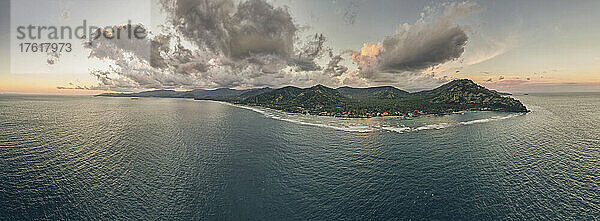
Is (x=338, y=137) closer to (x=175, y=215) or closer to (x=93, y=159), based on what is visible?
(x=175, y=215)

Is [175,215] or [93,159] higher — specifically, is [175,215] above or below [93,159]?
below

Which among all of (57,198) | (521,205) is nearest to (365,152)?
(521,205)

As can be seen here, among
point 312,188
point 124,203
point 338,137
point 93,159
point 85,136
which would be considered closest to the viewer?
point 124,203

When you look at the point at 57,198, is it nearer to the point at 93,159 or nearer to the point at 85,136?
the point at 93,159

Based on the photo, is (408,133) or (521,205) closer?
(521,205)

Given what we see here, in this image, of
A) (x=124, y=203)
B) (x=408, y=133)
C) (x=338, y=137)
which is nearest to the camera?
(x=124, y=203)

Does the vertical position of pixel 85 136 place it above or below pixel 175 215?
above

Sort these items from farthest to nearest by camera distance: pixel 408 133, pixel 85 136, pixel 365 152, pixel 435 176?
pixel 408 133
pixel 85 136
pixel 365 152
pixel 435 176

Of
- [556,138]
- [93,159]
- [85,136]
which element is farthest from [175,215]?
[556,138]

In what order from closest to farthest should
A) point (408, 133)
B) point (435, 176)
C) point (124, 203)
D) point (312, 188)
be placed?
point (124, 203)
point (312, 188)
point (435, 176)
point (408, 133)
